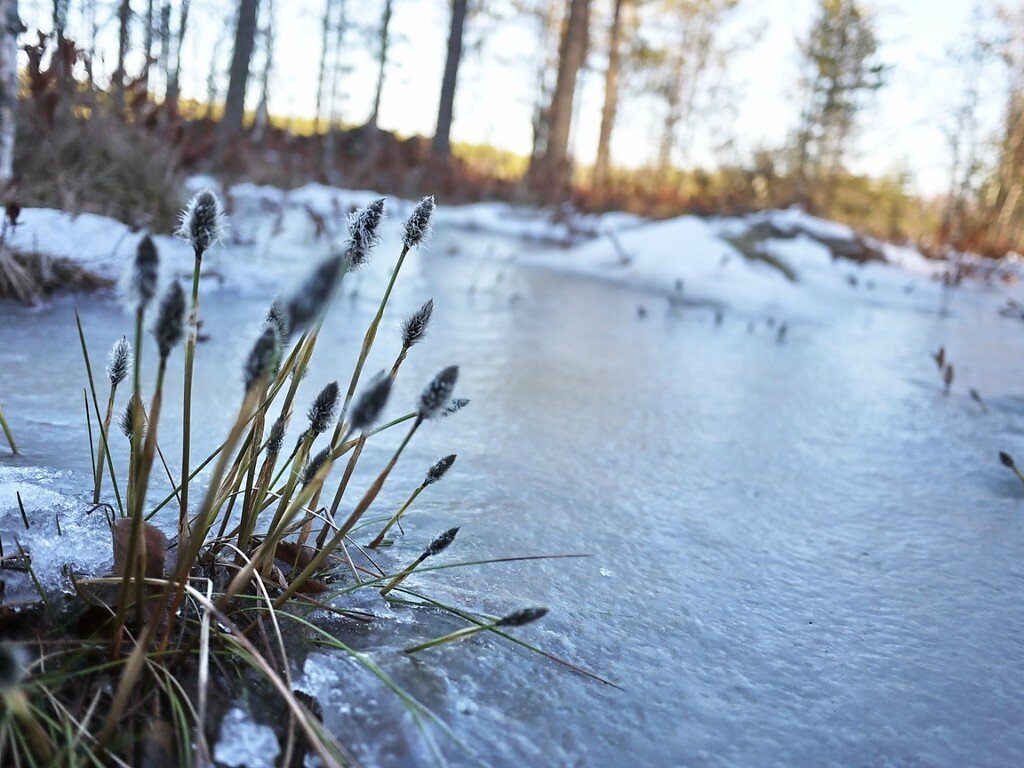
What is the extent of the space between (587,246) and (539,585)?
616cm

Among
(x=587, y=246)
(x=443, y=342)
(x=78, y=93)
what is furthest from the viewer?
(x=587, y=246)

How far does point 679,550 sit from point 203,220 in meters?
0.93

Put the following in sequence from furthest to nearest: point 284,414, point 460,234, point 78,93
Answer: point 460,234 → point 78,93 → point 284,414

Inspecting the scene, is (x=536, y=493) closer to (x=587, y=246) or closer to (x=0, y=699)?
(x=0, y=699)

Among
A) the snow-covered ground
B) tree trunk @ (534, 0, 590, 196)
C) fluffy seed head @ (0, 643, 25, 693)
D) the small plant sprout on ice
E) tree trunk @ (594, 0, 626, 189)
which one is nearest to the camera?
fluffy seed head @ (0, 643, 25, 693)

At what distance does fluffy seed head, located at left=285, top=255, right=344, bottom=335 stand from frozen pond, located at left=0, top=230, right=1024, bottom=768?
438mm

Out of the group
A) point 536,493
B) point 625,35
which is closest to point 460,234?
point 536,493

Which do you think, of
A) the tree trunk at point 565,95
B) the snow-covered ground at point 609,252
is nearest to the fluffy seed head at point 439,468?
the snow-covered ground at point 609,252

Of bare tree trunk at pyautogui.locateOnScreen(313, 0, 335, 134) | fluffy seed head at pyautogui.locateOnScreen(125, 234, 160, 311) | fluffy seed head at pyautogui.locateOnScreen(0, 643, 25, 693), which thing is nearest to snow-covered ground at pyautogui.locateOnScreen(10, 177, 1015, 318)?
fluffy seed head at pyautogui.locateOnScreen(125, 234, 160, 311)

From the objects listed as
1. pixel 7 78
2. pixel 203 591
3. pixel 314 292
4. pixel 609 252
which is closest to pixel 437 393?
pixel 314 292

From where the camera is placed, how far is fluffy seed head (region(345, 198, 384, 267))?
898 millimetres

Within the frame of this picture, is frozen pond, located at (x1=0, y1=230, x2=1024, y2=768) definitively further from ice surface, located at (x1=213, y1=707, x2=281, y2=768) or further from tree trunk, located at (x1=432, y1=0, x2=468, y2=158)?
tree trunk, located at (x1=432, y1=0, x2=468, y2=158)

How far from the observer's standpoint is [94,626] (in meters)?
0.84

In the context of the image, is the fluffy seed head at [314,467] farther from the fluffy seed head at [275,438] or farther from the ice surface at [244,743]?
the ice surface at [244,743]
